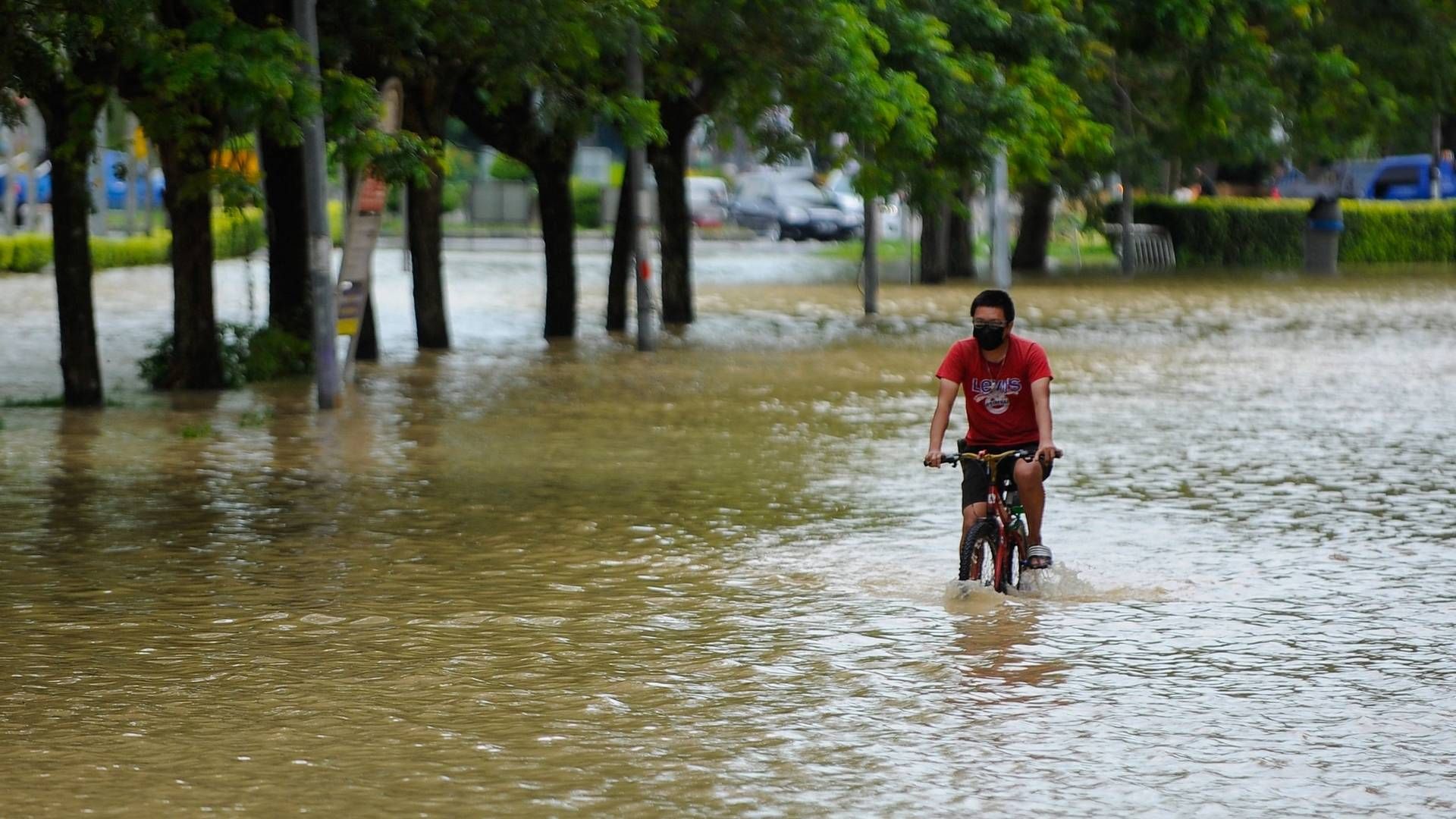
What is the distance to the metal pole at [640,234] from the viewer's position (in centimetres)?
2217

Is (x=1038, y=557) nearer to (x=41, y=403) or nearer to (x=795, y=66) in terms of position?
(x=41, y=403)

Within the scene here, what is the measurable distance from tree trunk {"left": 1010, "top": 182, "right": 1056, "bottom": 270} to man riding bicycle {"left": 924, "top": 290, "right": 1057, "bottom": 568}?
3512cm

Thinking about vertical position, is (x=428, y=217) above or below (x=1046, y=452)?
above

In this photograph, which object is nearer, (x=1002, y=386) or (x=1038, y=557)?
(x=1002, y=386)

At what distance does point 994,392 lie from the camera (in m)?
9.10

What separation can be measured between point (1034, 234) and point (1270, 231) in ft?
20.7

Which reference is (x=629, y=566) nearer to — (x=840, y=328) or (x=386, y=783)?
(x=386, y=783)

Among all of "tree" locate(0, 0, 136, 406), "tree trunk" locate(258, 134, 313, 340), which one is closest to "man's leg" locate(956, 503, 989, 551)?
"tree" locate(0, 0, 136, 406)

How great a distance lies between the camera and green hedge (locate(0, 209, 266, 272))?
39.8 metres

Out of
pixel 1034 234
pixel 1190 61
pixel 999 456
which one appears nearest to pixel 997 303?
pixel 999 456

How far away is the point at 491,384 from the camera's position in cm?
1997

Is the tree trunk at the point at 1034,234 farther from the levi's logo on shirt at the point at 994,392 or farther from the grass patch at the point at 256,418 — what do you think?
the levi's logo on shirt at the point at 994,392

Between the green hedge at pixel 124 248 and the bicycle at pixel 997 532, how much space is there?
90.6ft

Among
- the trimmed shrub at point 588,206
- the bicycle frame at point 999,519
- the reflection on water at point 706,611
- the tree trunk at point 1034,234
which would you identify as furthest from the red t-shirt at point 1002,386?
the trimmed shrub at point 588,206
